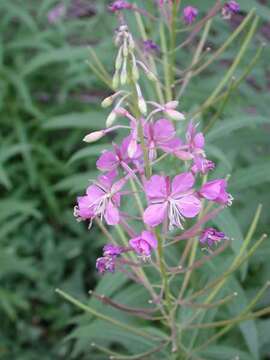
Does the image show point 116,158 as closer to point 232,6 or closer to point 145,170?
point 145,170

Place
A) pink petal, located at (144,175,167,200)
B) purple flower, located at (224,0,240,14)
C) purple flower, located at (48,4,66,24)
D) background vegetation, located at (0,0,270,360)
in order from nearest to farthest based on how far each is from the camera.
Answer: pink petal, located at (144,175,167,200), purple flower, located at (224,0,240,14), background vegetation, located at (0,0,270,360), purple flower, located at (48,4,66,24)

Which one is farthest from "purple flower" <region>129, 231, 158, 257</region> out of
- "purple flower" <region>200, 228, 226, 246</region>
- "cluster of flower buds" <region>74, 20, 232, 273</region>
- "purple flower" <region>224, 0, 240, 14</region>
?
"purple flower" <region>224, 0, 240, 14</region>

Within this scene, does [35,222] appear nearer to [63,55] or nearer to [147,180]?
[63,55]

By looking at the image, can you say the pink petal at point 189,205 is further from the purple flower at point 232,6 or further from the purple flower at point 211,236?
the purple flower at point 232,6

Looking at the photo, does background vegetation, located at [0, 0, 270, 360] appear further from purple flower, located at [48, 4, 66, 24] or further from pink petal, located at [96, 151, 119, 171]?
pink petal, located at [96, 151, 119, 171]

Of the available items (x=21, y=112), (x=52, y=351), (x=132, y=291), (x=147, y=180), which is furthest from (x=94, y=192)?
(x=21, y=112)
